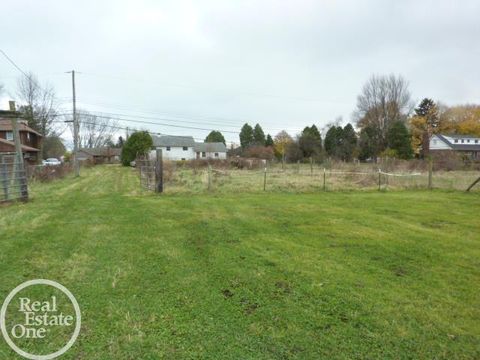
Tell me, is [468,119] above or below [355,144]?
above

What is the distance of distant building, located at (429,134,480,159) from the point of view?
2260 inches

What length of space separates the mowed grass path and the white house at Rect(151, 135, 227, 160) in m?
51.7

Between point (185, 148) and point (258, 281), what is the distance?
5771cm

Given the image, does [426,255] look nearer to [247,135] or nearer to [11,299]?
[11,299]

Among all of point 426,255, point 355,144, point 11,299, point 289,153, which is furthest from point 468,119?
point 11,299

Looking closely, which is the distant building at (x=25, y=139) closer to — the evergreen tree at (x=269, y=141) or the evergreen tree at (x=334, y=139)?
the evergreen tree at (x=269, y=141)

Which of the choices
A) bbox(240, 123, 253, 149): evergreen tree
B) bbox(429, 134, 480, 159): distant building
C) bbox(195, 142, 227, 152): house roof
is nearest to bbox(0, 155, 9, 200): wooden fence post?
bbox(195, 142, 227, 152): house roof

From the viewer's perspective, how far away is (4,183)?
10789 mm

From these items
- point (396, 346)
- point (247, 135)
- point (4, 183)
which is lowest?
point (396, 346)

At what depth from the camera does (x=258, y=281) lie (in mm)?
4215

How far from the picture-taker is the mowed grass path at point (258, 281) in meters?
2.91

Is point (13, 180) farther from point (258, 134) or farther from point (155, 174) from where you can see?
point (258, 134)

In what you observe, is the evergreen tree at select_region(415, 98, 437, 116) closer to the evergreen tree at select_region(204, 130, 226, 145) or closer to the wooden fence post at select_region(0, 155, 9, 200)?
the evergreen tree at select_region(204, 130, 226, 145)

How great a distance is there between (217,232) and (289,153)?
4403cm
